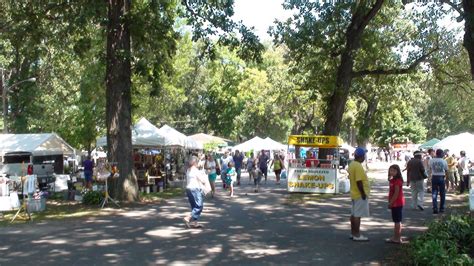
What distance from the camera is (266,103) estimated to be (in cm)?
5281

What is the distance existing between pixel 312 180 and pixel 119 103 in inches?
314

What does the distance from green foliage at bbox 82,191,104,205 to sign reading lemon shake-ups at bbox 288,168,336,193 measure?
7.40 metres

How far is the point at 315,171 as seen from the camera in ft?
68.3

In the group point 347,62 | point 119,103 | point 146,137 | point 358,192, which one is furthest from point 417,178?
point 146,137

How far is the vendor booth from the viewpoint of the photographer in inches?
814

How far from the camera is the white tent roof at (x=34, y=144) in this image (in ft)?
85.7

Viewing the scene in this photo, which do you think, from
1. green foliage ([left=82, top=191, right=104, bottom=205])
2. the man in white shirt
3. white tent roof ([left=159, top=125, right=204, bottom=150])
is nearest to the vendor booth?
the man in white shirt

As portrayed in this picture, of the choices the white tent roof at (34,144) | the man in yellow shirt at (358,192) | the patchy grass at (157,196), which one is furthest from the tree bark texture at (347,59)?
the white tent roof at (34,144)

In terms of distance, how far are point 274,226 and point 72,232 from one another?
4.43 metres

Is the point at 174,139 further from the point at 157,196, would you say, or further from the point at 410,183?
the point at 410,183

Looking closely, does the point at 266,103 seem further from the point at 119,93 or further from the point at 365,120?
the point at 119,93

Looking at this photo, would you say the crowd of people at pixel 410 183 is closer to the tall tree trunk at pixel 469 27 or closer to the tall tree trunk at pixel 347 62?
the tall tree trunk at pixel 469 27

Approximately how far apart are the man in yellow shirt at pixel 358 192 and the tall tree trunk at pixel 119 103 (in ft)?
30.1

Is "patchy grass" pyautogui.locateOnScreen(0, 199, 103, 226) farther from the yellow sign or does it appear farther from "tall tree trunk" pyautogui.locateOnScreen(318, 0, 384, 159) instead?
"tall tree trunk" pyautogui.locateOnScreen(318, 0, 384, 159)
